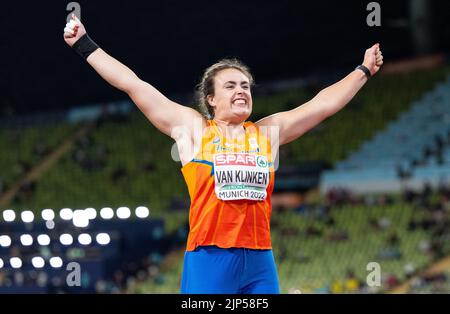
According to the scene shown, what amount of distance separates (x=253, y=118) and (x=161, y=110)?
21.3 m

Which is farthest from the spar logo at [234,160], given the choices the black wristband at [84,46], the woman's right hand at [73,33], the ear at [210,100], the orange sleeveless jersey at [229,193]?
the woman's right hand at [73,33]

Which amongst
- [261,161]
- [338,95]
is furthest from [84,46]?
[338,95]

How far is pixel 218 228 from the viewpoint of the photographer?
16.1 ft

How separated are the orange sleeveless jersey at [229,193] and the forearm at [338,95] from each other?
0.60 metres

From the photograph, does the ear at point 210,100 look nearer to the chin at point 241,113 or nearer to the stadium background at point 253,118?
the chin at point 241,113

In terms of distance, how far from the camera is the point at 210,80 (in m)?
5.37

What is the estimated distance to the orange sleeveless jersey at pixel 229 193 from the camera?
16.1ft

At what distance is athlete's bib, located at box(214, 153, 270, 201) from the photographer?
4.94 m

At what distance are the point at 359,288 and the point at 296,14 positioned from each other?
52.0 ft

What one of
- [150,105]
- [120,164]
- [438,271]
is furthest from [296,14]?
[150,105]

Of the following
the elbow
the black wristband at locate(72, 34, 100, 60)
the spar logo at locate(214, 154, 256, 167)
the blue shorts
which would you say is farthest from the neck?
the black wristband at locate(72, 34, 100, 60)
